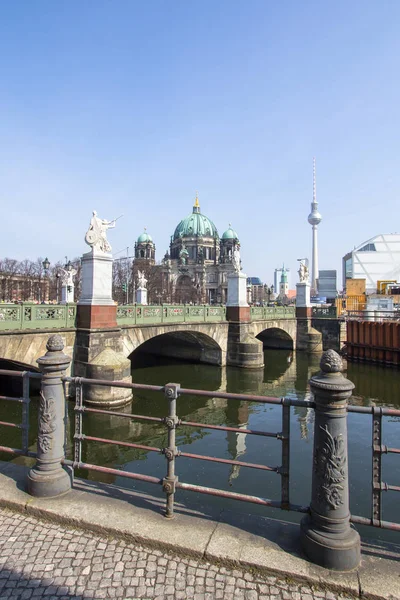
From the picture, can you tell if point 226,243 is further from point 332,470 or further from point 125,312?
point 332,470

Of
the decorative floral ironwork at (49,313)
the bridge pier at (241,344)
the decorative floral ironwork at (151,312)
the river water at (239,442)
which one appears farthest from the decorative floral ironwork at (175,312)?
the decorative floral ironwork at (49,313)

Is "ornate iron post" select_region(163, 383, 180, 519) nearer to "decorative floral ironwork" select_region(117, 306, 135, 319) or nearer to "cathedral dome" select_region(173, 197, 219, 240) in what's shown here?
"decorative floral ironwork" select_region(117, 306, 135, 319)

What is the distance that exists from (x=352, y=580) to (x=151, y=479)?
190 cm

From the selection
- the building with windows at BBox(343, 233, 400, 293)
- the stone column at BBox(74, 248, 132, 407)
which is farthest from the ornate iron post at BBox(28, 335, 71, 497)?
the building with windows at BBox(343, 233, 400, 293)

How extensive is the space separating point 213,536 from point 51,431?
195 centimetres

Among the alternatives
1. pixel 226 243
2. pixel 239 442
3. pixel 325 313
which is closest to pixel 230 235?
pixel 226 243

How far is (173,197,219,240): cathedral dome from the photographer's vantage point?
386 ft

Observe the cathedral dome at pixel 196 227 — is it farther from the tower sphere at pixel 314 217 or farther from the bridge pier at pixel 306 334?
the bridge pier at pixel 306 334

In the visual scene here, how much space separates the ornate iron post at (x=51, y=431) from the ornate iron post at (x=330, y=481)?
2.51 metres

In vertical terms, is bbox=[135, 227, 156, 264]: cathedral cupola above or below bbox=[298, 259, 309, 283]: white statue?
above

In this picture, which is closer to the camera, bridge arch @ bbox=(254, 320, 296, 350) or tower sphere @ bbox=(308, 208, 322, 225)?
bridge arch @ bbox=(254, 320, 296, 350)

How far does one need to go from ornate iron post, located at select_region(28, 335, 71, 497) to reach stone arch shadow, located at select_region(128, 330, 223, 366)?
52.3 ft

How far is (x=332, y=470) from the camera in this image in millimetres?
2926

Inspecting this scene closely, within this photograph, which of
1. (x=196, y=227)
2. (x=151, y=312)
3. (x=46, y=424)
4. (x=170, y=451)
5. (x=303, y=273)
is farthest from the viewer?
(x=196, y=227)
